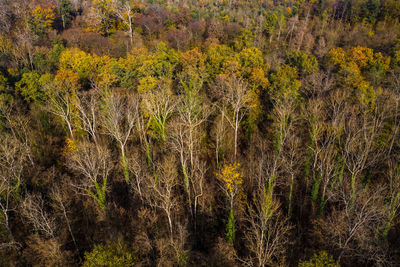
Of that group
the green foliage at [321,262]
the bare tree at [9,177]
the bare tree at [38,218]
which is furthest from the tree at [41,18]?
the green foliage at [321,262]

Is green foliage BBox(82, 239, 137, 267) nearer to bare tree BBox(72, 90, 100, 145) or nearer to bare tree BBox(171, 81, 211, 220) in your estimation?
bare tree BBox(171, 81, 211, 220)

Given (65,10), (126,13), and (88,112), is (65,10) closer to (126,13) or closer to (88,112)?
(126,13)

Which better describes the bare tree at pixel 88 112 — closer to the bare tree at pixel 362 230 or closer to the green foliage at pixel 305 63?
the bare tree at pixel 362 230

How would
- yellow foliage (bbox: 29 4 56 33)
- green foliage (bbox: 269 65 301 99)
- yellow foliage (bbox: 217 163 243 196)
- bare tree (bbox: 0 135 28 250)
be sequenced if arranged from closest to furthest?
yellow foliage (bbox: 217 163 243 196) < bare tree (bbox: 0 135 28 250) < green foliage (bbox: 269 65 301 99) < yellow foliage (bbox: 29 4 56 33)

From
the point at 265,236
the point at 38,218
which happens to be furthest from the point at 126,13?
the point at 265,236

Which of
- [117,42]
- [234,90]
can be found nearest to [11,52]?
[117,42]

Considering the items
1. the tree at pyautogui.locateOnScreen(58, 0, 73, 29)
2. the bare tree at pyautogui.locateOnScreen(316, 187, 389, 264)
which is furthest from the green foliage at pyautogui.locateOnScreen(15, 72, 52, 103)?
the bare tree at pyautogui.locateOnScreen(316, 187, 389, 264)
